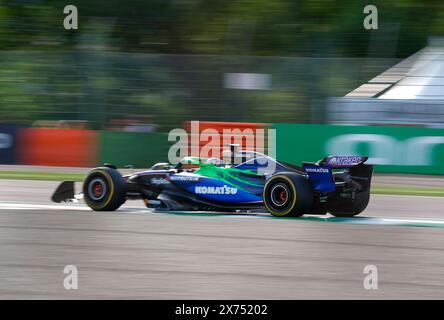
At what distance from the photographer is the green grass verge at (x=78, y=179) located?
14508 mm

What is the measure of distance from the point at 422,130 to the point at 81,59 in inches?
315

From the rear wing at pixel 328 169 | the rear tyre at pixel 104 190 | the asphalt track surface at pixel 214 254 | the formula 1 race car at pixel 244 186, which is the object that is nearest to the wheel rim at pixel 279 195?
the formula 1 race car at pixel 244 186

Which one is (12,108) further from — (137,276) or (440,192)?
(137,276)

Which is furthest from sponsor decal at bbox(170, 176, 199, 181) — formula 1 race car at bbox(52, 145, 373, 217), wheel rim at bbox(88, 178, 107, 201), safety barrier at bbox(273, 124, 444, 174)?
safety barrier at bbox(273, 124, 444, 174)

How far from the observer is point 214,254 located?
24.3ft

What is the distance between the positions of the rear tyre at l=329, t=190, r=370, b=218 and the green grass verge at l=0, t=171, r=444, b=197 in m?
4.31

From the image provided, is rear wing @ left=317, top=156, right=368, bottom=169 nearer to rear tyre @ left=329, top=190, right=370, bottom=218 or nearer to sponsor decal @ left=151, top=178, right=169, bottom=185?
rear tyre @ left=329, top=190, right=370, bottom=218

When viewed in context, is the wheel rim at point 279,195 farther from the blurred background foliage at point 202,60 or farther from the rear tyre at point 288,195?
the blurred background foliage at point 202,60

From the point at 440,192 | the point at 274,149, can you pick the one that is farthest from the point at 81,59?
the point at 440,192

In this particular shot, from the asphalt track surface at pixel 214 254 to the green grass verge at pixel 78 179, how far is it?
12.2ft

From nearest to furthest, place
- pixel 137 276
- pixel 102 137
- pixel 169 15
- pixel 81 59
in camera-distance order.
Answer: pixel 137 276, pixel 102 137, pixel 81 59, pixel 169 15

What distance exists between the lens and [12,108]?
2066 cm

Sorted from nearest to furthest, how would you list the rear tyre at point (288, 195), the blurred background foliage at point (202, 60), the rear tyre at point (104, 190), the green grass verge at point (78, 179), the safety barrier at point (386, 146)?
the rear tyre at point (288, 195) < the rear tyre at point (104, 190) < the green grass verge at point (78, 179) < the safety barrier at point (386, 146) < the blurred background foliage at point (202, 60)

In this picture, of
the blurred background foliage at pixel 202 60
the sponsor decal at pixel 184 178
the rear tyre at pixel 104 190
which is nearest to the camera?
the sponsor decal at pixel 184 178
